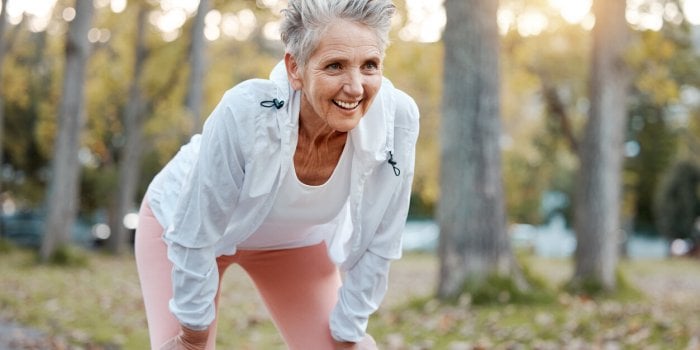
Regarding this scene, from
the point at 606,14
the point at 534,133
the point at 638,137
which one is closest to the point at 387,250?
the point at 606,14

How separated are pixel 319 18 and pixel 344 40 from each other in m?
0.09

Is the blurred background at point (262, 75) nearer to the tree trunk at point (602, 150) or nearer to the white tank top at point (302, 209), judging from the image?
the tree trunk at point (602, 150)

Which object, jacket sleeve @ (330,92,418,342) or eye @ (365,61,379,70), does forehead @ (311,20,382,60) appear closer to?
eye @ (365,61,379,70)

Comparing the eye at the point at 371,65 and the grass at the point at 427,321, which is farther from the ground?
the eye at the point at 371,65

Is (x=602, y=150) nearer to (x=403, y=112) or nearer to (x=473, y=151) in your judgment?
(x=473, y=151)

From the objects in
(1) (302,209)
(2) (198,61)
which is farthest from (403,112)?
(2) (198,61)

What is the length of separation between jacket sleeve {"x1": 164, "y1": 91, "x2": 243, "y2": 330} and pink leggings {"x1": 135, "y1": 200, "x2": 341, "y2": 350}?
197mm

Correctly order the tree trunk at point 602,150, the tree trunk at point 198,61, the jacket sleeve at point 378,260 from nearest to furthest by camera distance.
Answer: the jacket sleeve at point 378,260 < the tree trunk at point 602,150 < the tree trunk at point 198,61

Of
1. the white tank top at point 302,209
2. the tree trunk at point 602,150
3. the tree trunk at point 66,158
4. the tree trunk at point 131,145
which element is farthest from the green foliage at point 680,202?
the white tank top at point 302,209

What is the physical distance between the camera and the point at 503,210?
9227 mm

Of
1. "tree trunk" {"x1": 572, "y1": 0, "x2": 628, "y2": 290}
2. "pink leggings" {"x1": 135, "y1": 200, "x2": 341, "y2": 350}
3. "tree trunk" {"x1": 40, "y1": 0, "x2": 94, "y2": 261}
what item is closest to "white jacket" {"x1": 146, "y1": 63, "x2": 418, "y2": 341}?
"pink leggings" {"x1": 135, "y1": 200, "x2": 341, "y2": 350}

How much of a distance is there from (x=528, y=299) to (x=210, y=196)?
6.55m

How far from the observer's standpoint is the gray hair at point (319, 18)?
242 centimetres

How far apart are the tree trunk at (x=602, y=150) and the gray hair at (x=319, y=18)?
10.1 m
